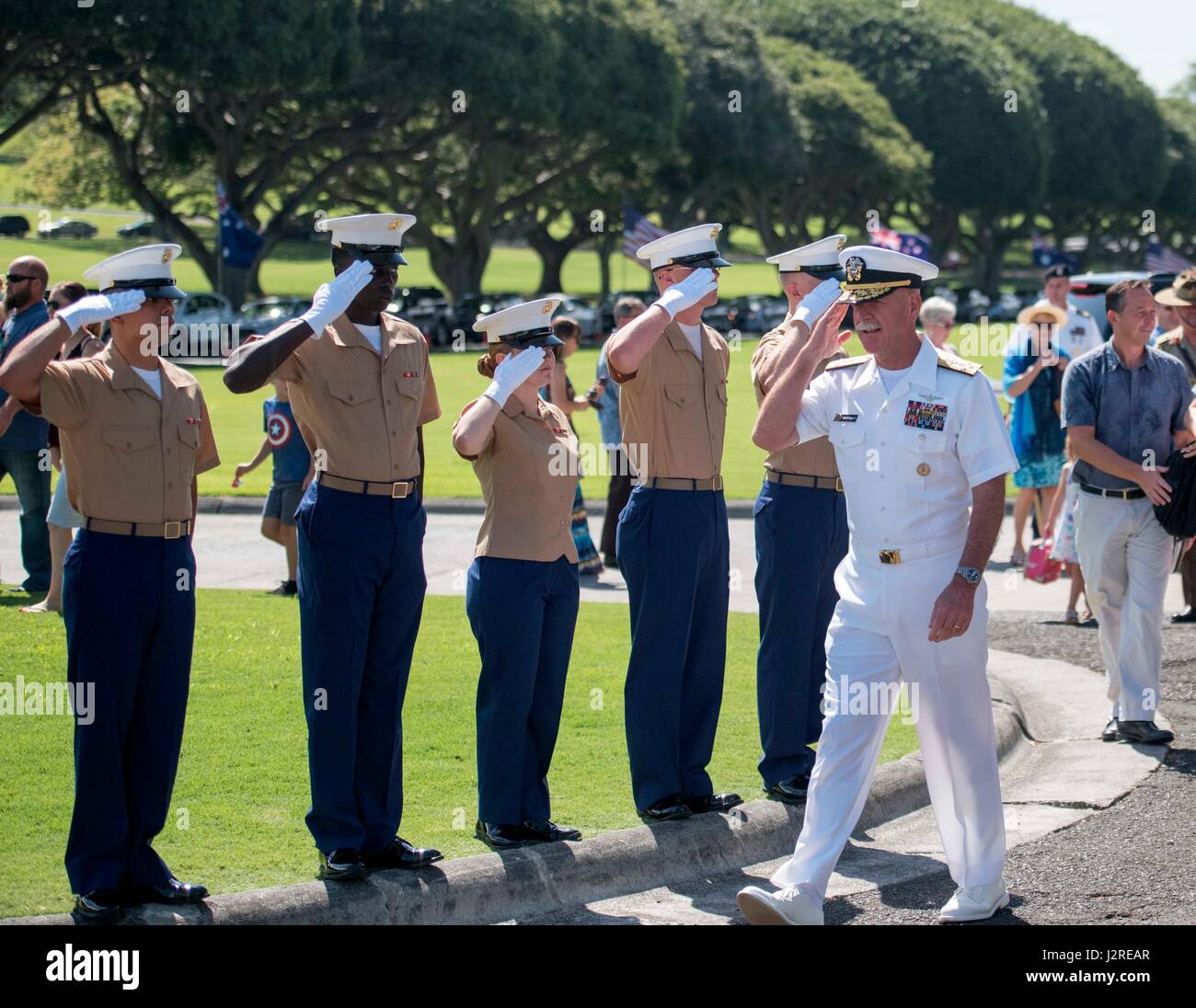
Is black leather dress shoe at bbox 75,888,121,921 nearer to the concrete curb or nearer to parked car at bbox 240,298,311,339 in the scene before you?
the concrete curb

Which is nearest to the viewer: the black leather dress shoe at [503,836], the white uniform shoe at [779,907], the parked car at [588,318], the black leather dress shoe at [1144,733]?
the white uniform shoe at [779,907]

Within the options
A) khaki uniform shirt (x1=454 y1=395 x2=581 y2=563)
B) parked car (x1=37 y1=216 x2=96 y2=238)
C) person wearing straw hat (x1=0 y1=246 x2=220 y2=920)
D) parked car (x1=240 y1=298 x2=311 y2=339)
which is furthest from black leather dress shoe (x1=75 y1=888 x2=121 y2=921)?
parked car (x1=37 y1=216 x2=96 y2=238)

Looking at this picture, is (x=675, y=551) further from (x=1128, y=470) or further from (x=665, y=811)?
(x=1128, y=470)

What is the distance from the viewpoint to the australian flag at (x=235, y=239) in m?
37.7

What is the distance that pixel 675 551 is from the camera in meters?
6.74

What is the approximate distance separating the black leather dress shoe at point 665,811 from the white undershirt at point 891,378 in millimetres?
1894

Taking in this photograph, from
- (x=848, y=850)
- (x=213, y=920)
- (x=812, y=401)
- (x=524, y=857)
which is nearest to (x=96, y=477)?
(x=213, y=920)

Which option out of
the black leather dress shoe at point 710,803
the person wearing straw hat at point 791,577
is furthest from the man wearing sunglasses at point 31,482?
the black leather dress shoe at point 710,803

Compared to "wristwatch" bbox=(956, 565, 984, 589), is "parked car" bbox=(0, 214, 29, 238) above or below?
above

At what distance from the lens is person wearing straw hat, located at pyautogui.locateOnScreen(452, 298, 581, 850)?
6.27 metres

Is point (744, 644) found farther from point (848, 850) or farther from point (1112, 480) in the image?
point (848, 850)

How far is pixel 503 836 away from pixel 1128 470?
12.9 feet

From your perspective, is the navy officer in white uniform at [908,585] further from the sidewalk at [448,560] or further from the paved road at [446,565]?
the paved road at [446,565]

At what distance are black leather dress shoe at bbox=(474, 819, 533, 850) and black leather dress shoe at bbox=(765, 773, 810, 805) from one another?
1251 mm
